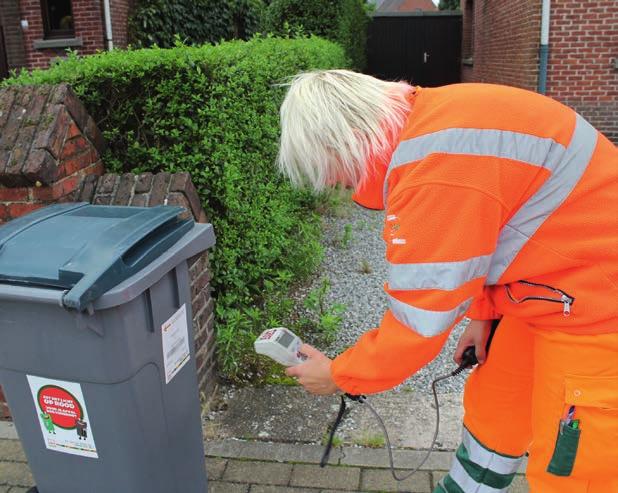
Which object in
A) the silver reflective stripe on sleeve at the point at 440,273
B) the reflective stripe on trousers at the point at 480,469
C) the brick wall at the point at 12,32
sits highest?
the brick wall at the point at 12,32

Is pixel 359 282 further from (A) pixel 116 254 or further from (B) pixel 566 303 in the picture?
(B) pixel 566 303

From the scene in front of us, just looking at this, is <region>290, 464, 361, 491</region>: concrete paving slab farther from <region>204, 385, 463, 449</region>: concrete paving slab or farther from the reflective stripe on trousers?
the reflective stripe on trousers

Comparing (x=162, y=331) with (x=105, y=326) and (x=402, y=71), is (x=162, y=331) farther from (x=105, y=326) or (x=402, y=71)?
(x=402, y=71)

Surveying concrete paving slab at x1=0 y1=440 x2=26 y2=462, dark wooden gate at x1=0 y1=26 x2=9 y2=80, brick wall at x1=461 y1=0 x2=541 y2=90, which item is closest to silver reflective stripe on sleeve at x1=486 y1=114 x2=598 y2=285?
concrete paving slab at x1=0 y1=440 x2=26 y2=462

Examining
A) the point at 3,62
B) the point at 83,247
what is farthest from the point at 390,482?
the point at 3,62

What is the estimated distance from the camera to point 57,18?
11.7m

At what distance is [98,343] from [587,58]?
868cm

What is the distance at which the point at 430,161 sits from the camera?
1544mm

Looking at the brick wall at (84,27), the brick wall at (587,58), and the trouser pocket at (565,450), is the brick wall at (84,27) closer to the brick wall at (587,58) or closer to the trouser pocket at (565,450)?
the brick wall at (587,58)

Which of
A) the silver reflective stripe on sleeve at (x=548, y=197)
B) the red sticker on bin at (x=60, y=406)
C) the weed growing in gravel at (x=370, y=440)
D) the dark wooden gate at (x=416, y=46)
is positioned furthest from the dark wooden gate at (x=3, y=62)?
Answer: the silver reflective stripe on sleeve at (x=548, y=197)

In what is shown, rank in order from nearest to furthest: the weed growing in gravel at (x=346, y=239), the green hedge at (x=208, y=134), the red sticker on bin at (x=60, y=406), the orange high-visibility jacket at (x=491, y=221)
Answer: the orange high-visibility jacket at (x=491, y=221), the red sticker on bin at (x=60, y=406), the green hedge at (x=208, y=134), the weed growing in gravel at (x=346, y=239)

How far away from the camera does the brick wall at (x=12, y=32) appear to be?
11.4 meters

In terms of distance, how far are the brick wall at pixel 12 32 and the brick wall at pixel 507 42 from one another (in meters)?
8.58

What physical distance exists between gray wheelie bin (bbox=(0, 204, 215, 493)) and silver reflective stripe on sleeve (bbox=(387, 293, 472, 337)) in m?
0.82
